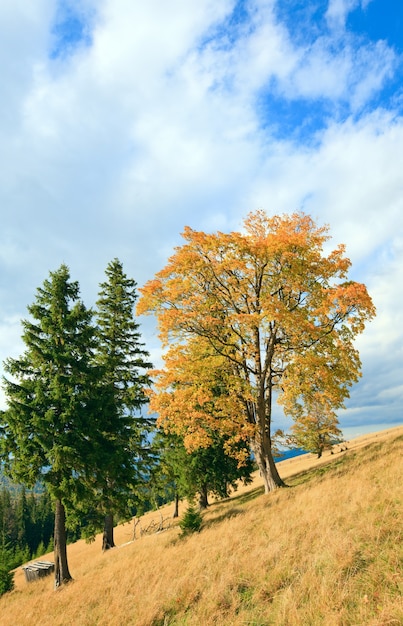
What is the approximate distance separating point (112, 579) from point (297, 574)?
6407mm

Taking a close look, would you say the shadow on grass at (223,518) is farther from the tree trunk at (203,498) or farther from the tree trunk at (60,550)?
the tree trunk at (203,498)

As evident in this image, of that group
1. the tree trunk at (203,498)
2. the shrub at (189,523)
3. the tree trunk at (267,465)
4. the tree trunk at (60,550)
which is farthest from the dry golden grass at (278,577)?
the tree trunk at (203,498)

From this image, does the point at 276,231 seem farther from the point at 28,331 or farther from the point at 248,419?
the point at 28,331

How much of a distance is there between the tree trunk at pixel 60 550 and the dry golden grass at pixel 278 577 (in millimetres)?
3334

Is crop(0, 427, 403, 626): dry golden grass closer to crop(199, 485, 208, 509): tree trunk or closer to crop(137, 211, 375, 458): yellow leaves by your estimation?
crop(137, 211, 375, 458): yellow leaves

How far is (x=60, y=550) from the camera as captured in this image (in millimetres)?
14758

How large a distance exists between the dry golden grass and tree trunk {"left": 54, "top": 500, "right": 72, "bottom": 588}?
333 centimetres

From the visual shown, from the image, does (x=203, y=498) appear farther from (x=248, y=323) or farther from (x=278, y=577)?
(x=278, y=577)

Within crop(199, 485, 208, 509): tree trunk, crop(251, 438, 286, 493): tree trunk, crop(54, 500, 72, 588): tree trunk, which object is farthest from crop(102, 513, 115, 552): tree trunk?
crop(199, 485, 208, 509): tree trunk

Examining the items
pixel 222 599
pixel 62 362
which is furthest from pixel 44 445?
pixel 222 599

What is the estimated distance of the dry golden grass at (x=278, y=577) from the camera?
5.05 metres

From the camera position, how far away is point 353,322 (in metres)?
15.4

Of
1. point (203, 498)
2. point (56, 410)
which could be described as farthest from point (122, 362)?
point (203, 498)

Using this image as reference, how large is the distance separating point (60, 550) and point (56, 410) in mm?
5619
